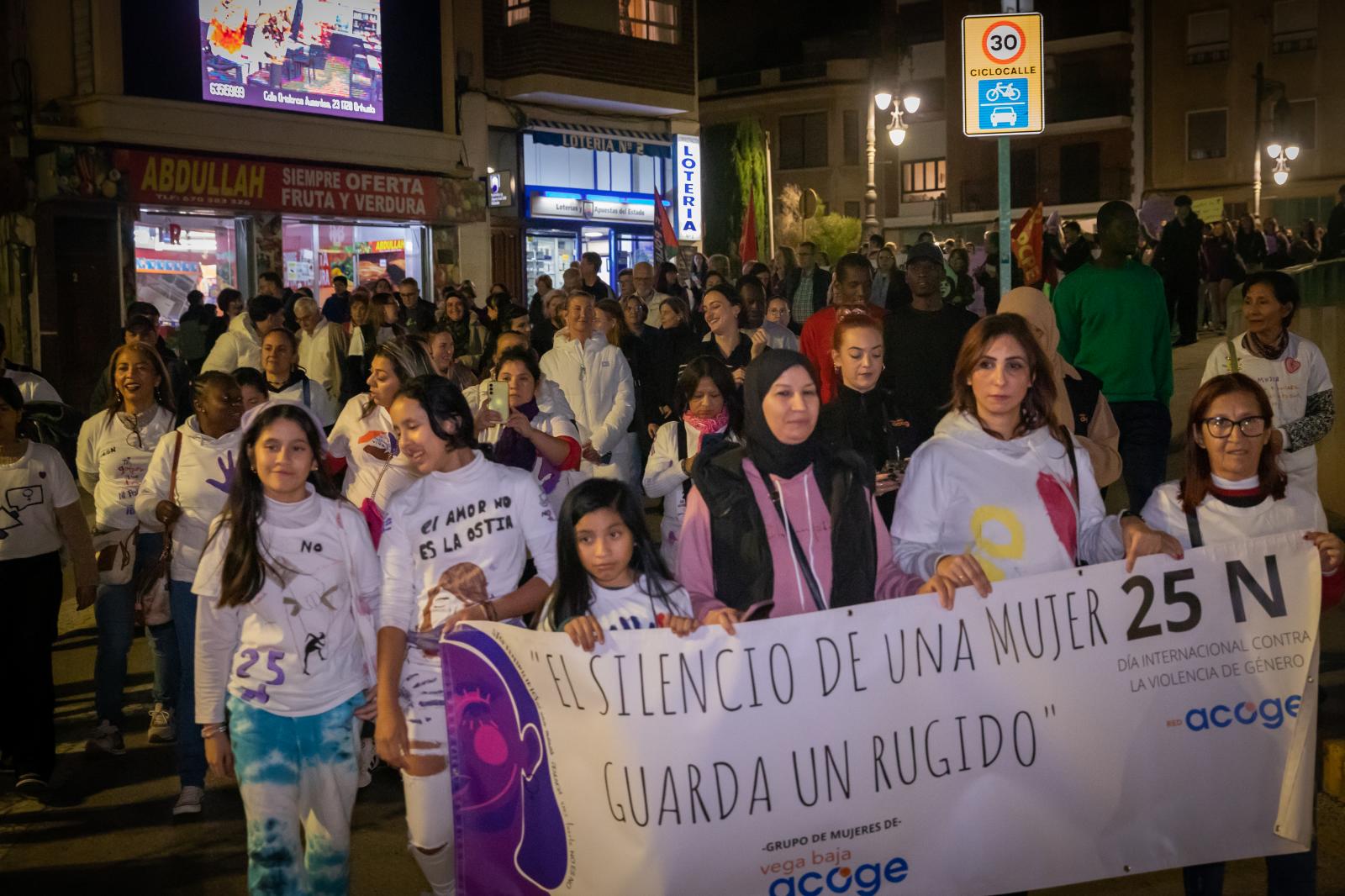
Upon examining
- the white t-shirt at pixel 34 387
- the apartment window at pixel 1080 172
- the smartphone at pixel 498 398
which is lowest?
the smartphone at pixel 498 398

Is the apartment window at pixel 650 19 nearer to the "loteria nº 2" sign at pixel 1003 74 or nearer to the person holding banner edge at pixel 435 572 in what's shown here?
the "loteria nº 2" sign at pixel 1003 74

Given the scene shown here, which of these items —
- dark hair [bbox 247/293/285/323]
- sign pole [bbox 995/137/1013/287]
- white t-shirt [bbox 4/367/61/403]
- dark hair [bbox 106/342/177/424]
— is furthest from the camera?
sign pole [bbox 995/137/1013/287]

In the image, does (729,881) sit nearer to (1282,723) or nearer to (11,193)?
(1282,723)

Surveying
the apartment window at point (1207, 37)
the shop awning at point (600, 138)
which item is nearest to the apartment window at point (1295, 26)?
the apartment window at point (1207, 37)

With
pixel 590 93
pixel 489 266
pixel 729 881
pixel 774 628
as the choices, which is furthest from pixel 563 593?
pixel 590 93

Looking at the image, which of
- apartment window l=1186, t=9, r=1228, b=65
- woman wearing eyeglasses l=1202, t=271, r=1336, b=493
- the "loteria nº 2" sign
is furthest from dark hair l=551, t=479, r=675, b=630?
apartment window l=1186, t=9, r=1228, b=65

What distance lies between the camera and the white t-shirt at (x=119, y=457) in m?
6.96

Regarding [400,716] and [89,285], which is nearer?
[400,716]

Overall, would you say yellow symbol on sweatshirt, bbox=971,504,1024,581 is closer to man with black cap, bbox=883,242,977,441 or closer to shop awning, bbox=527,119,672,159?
man with black cap, bbox=883,242,977,441

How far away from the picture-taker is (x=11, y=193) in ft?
63.7

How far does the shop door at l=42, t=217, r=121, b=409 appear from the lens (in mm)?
20875

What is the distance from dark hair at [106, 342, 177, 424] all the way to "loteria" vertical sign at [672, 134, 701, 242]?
24990 millimetres

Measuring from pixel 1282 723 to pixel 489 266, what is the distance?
80.0 ft

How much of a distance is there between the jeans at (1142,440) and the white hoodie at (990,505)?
3683 millimetres
